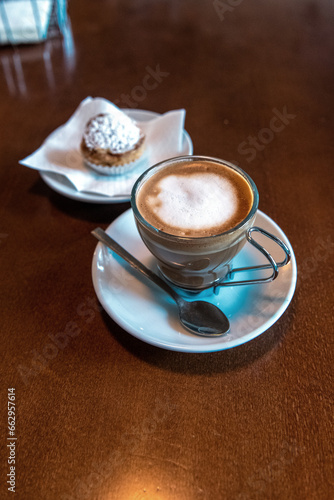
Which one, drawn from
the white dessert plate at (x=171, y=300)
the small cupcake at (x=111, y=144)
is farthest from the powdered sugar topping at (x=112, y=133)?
the white dessert plate at (x=171, y=300)

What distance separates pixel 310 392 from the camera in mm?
617

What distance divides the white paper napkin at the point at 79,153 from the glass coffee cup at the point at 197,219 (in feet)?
0.75

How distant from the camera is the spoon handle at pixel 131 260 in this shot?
74 centimetres

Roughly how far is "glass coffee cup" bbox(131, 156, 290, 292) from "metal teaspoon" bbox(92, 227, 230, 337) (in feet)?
0.09

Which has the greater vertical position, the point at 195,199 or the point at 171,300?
the point at 195,199

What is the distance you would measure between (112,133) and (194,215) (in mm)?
446

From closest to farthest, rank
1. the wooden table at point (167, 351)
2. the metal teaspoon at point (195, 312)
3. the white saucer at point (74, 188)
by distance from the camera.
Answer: the wooden table at point (167, 351) < the metal teaspoon at point (195, 312) < the white saucer at point (74, 188)

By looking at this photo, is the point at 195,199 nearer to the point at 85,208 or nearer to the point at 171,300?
the point at 171,300

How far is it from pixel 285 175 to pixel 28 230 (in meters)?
0.58

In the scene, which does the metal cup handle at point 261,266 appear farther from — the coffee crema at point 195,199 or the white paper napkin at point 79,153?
the white paper napkin at point 79,153

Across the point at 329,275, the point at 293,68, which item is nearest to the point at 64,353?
the point at 329,275

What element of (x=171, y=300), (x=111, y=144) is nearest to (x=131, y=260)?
(x=171, y=300)

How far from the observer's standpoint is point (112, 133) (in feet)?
3.35

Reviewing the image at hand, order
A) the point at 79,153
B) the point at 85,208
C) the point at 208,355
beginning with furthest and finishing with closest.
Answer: the point at 79,153 < the point at 85,208 < the point at 208,355
